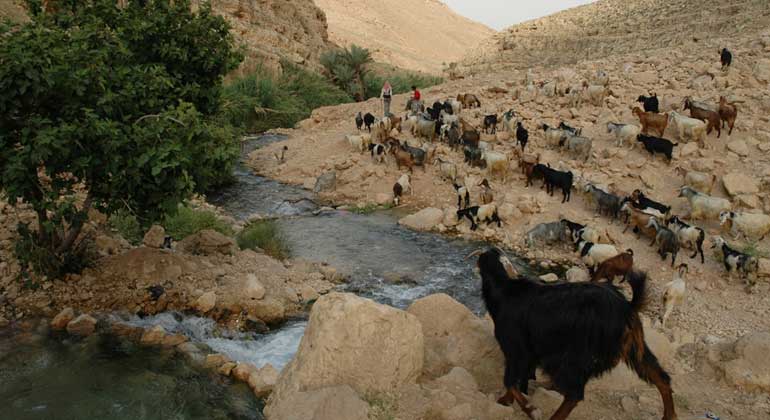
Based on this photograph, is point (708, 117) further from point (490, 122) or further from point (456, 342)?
point (456, 342)

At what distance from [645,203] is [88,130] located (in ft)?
28.9

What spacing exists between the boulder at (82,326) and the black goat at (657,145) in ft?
34.3

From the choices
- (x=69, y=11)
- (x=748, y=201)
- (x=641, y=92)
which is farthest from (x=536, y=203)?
(x=69, y=11)

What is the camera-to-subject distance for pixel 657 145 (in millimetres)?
11516

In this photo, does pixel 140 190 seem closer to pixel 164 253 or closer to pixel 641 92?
pixel 164 253

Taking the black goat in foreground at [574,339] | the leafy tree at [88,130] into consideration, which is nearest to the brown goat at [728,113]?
the black goat in foreground at [574,339]

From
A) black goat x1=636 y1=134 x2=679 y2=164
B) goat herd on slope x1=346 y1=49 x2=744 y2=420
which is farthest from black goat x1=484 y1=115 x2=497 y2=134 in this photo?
black goat x1=636 y1=134 x2=679 y2=164

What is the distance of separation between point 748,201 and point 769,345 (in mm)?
6317

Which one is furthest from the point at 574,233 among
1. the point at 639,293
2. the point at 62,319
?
the point at 62,319

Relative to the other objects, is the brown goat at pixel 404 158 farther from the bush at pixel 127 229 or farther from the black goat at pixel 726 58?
the black goat at pixel 726 58

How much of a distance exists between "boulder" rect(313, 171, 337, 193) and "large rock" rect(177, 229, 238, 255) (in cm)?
505

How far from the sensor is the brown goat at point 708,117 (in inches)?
465

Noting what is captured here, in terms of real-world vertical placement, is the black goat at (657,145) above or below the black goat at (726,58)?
below

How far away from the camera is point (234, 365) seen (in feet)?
18.8
